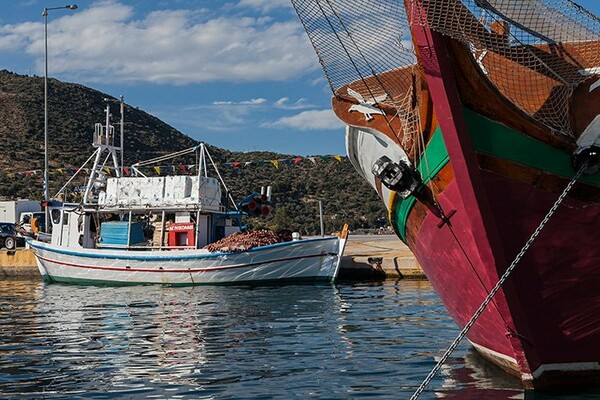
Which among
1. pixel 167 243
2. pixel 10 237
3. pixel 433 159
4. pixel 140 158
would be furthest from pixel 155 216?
pixel 140 158

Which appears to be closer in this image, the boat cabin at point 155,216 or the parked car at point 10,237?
the boat cabin at point 155,216

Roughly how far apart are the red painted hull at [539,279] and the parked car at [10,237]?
31504 mm

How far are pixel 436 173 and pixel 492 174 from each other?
1.93ft

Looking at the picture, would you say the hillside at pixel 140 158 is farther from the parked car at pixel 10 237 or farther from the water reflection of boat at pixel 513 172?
the water reflection of boat at pixel 513 172

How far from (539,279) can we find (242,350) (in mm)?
5096

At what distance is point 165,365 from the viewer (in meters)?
10.2

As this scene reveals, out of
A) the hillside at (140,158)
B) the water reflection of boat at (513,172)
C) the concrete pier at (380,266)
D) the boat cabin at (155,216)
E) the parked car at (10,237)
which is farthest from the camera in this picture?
the hillside at (140,158)

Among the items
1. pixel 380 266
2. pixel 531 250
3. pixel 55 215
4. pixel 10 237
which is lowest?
pixel 380 266

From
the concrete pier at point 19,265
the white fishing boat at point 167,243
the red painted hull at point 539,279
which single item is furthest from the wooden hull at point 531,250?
the concrete pier at point 19,265

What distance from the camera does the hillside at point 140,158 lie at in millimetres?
57375

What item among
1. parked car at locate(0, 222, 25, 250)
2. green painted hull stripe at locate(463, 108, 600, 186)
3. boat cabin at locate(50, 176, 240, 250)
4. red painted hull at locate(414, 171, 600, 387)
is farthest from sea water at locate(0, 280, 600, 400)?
parked car at locate(0, 222, 25, 250)

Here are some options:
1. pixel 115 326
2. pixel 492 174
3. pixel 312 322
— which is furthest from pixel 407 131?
pixel 115 326

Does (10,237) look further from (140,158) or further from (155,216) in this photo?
(140,158)

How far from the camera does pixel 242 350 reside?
11.3m
